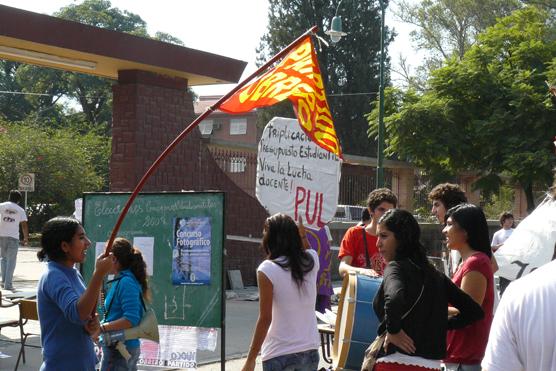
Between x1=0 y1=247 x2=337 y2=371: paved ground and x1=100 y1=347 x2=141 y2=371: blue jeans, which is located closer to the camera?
x1=100 y1=347 x2=141 y2=371: blue jeans

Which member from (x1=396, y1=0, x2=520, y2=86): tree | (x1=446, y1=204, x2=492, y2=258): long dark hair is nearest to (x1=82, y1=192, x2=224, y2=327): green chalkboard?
(x1=446, y1=204, x2=492, y2=258): long dark hair

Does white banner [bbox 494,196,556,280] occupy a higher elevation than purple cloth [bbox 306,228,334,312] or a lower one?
higher

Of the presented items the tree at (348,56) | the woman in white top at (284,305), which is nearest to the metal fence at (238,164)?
the woman in white top at (284,305)

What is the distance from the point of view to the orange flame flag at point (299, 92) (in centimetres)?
740

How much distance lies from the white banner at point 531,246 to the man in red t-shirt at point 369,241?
0.96m

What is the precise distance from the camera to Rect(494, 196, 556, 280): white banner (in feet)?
21.7

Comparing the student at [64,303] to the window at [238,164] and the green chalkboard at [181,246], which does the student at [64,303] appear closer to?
the green chalkboard at [181,246]

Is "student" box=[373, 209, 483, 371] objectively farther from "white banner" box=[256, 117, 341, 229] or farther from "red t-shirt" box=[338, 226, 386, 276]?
"white banner" box=[256, 117, 341, 229]

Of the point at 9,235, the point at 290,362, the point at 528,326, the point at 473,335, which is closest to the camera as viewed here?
the point at 528,326

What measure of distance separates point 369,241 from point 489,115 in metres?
20.0

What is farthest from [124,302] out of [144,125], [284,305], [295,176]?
[144,125]

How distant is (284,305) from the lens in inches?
209

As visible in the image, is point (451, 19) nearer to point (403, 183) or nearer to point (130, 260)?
point (403, 183)

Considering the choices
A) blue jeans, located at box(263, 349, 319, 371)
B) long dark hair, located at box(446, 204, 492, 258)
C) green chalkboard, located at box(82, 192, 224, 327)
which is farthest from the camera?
green chalkboard, located at box(82, 192, 224, 327)
